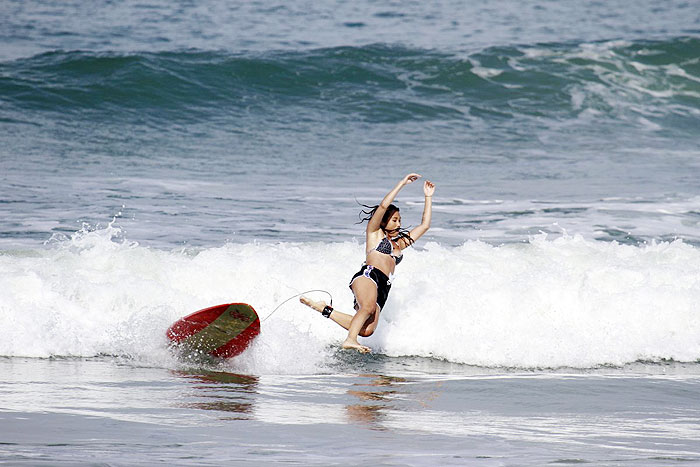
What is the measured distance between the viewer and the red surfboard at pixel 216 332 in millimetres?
7973

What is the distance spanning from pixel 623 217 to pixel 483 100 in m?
10.0

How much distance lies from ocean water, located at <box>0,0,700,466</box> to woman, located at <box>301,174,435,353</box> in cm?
32

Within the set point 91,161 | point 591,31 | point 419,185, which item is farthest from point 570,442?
point 591,31

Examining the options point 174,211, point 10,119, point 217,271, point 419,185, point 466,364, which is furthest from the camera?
point 10,119

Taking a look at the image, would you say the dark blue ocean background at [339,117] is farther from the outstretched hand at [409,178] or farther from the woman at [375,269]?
the outstretched hand at [409,178]

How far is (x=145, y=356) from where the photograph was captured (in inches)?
319

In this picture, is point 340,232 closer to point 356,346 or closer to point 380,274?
point 380,274

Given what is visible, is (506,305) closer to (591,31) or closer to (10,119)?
(10,119)

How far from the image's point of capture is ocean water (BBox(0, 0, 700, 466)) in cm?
611

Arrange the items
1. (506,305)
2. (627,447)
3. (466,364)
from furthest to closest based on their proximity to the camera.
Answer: (506,305) → (466,364) → (627,447)

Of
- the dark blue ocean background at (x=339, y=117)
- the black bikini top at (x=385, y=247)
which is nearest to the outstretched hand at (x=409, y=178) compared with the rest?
the black bikini top at (x=385, y=247)

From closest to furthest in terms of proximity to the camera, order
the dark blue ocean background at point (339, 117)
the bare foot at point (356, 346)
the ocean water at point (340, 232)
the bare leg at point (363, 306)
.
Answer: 1. the ocean water at point (340, 232)
2. the bare foot at point (356, 346)
3. the bare leg at point (363, 306)
4. the dark blue ocean background at point (339, 117)

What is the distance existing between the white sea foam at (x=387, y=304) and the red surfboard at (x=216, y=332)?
12cm

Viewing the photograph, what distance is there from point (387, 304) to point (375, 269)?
1.07m
